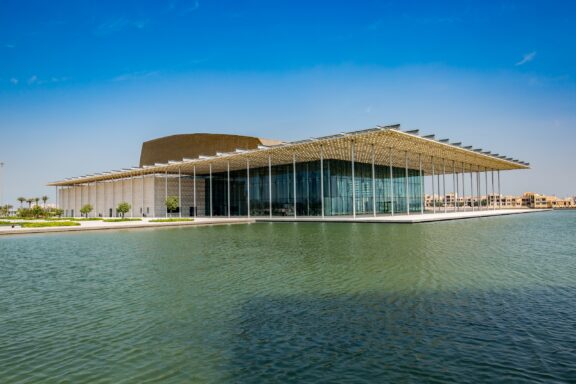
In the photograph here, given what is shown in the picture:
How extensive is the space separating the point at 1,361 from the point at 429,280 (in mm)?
8521

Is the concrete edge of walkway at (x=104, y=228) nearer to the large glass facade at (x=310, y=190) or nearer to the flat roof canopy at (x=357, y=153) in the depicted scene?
the large glass facade at (x=310, y=190)

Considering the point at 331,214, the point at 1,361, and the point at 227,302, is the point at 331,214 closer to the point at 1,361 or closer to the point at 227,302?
the point at 227,302

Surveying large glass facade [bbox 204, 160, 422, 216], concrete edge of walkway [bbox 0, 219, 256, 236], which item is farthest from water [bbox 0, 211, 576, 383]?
large glass facade [bbox 204, 160, 422, 216]

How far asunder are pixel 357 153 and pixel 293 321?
127 feet

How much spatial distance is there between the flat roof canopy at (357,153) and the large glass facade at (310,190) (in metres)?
1.61

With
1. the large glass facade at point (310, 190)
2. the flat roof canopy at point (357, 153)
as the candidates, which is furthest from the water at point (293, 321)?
the large glass facade at point (310, 190)

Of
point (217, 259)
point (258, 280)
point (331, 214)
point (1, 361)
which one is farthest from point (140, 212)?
point (1, 361)

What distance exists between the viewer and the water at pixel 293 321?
4.90m

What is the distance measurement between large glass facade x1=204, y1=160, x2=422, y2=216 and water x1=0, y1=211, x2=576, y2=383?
106 feet

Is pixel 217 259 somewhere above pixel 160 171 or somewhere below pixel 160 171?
below

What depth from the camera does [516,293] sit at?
849 cm

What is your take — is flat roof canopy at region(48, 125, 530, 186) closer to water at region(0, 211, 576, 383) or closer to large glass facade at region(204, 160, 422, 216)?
large glass facade at region(204, 160, 422, 216)

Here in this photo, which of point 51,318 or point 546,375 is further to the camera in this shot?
point 51,318

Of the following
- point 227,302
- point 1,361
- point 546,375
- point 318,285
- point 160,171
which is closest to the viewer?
point 546,375
